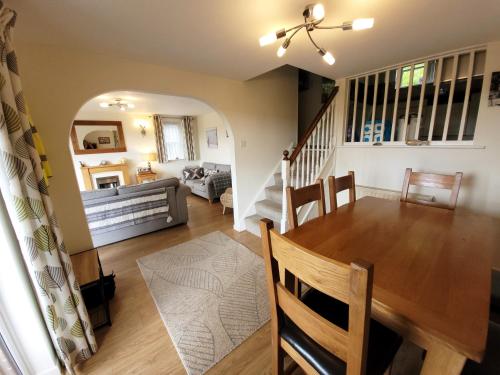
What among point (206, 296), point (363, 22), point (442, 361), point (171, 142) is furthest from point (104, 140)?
point (442, 361)

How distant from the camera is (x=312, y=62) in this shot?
7.41 ft

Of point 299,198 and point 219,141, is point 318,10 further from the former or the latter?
point 219,141

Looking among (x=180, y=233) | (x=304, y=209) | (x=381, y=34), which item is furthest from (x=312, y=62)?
(x=180, y=233)

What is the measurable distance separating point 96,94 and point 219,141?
4.23 meters

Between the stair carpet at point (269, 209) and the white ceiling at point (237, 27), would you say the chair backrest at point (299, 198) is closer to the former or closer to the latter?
the white ceiling at point (237, 27)

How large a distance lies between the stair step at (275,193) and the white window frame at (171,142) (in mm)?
4317

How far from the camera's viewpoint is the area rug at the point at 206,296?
146cm

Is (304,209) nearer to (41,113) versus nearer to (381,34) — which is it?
(381,34)

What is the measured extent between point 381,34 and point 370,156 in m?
1.46

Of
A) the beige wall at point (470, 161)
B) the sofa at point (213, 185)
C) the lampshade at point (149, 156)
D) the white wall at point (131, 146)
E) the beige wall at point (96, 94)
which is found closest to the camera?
the beige wall at point (96, 94)

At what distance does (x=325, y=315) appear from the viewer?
98 cm

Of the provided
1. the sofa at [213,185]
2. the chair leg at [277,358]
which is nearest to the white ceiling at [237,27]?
the chair leg at [277,358]

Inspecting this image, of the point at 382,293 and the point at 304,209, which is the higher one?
the point at 382,293

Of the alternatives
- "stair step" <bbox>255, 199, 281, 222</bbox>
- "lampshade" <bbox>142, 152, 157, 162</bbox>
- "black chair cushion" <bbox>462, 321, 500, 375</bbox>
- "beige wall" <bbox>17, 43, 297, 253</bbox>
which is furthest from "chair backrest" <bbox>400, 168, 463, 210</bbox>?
"lampshade" <bbox>142, 152, 157, 162</bbox>
